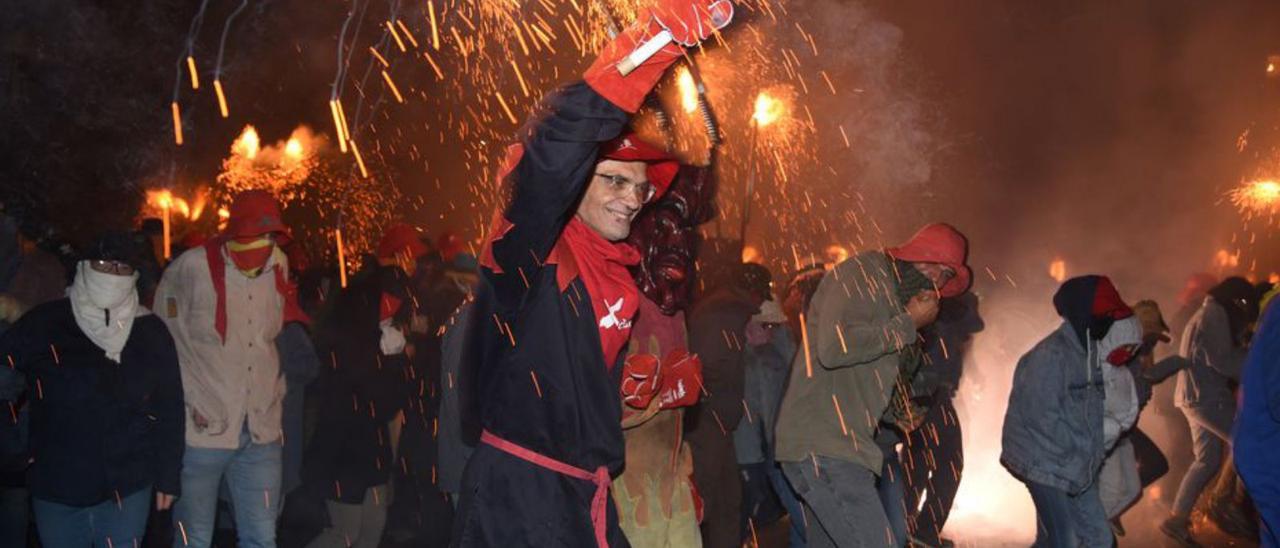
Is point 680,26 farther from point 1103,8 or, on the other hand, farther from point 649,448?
point 1103,8

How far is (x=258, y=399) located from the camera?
5797 mm

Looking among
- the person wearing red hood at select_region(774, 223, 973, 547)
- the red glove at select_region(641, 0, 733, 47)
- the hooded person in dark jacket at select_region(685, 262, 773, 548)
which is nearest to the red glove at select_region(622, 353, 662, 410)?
the red glove at select_region(641, 0, 733, 47)

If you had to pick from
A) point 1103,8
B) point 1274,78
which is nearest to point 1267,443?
point 1274,78

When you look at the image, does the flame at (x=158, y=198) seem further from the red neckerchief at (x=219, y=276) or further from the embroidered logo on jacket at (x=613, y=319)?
the embroidered logo on jacket at (x=613, y=319)

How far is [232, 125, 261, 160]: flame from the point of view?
22.7m

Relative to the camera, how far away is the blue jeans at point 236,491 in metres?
5.65

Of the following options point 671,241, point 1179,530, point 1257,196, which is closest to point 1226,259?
point 1257,196

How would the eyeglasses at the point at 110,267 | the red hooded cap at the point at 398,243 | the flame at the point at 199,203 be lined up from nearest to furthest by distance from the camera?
1. the eyeglasses at the point at 110,267
2. the red hooded cap at the point at 398,243
3. the flame at the point at 199,203

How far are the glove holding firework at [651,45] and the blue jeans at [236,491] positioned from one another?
3867 millimetres

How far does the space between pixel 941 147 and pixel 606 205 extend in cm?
3115

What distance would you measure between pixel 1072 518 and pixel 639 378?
331 centimetres

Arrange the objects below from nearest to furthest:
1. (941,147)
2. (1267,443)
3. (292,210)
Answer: (1267,443) < (292,210) < (941,147)

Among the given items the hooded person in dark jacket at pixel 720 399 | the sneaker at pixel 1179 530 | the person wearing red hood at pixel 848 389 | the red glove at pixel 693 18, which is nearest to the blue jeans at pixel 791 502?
the person wearing red hood at pixel 848 389

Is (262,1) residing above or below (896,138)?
above
